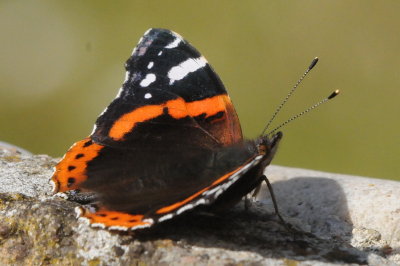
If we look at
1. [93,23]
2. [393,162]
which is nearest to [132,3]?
[93,23]

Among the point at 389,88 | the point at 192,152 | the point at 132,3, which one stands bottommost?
the point at 192,152

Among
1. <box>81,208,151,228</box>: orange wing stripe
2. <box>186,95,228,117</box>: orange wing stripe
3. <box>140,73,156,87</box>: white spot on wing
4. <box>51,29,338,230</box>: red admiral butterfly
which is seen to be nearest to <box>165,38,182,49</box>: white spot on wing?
<box>51,29,338,230</box>: red admiral butterfly

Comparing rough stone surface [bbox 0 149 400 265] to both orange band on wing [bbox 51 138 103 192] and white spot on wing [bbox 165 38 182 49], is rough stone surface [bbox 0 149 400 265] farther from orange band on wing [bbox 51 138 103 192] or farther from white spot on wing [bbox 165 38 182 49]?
white spot on wing [bbox 165 38 182 49]

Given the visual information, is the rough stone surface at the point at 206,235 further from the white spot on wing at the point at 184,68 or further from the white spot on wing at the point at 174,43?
the white spot on wing at the point at 174,43

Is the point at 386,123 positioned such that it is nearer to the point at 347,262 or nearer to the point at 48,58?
the point at 48,58

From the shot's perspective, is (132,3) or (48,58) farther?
(132,3)

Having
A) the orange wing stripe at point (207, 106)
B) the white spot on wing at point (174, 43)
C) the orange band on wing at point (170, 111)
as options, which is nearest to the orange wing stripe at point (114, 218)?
the orange band on wing at point (170, 111)
